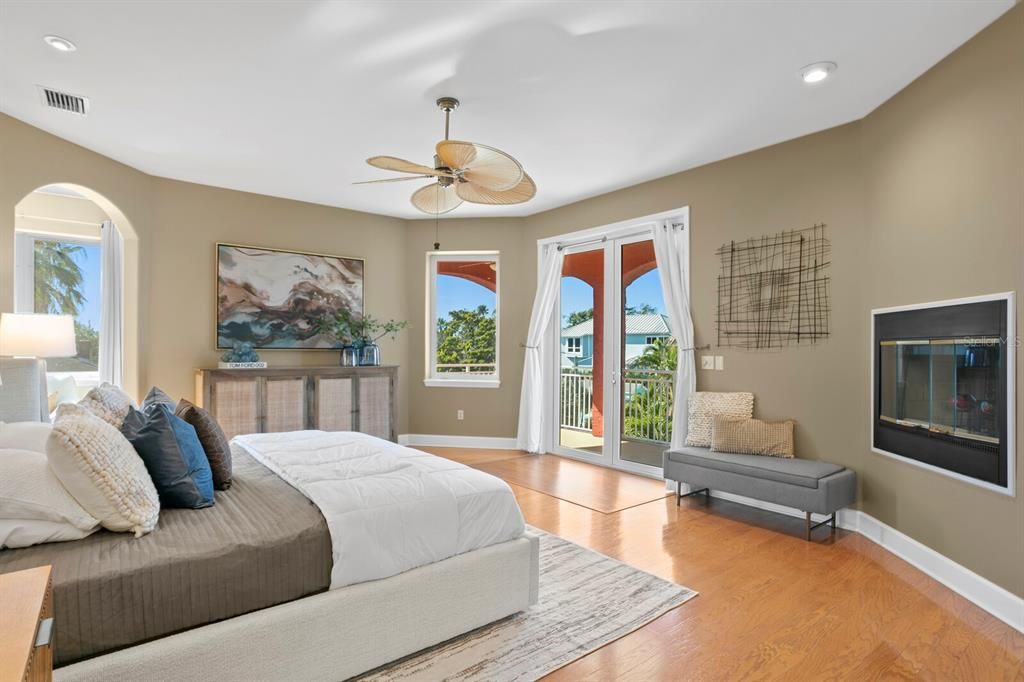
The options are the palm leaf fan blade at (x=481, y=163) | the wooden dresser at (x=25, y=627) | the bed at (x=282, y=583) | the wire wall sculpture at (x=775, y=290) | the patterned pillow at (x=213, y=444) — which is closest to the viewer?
the wooden dresser at (x=25, y=627)

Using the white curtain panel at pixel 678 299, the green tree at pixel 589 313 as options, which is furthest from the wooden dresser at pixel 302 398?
the white curtain panel at pixel 678 299

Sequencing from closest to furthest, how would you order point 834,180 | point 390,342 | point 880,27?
point 880,27
point 834,180
point 390,342

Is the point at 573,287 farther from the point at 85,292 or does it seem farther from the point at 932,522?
the point at 85,292

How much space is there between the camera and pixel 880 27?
2650mm

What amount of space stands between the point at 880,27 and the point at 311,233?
206 inches

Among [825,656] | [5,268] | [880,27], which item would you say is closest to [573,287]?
[880,27]

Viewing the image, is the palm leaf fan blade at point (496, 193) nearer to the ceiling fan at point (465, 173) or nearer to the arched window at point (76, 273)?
the ceiling fan at point (465, 173)

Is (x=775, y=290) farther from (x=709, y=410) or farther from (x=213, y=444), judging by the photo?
(x=213, y=444)

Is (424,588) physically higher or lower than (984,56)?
lower

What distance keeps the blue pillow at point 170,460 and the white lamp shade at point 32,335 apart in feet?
6.37

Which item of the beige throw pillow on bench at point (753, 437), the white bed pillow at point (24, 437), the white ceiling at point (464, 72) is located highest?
the white ceiling at point (464, 72)

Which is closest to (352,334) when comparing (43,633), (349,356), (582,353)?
(349,356)

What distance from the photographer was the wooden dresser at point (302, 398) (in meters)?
4.98

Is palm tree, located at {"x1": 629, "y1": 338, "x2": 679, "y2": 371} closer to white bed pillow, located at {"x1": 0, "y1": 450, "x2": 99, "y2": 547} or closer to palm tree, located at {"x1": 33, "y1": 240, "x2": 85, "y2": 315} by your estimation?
white bed pillow, located at {"x1": 0, "y1": 450, "x2": 99, "y2": 547}
